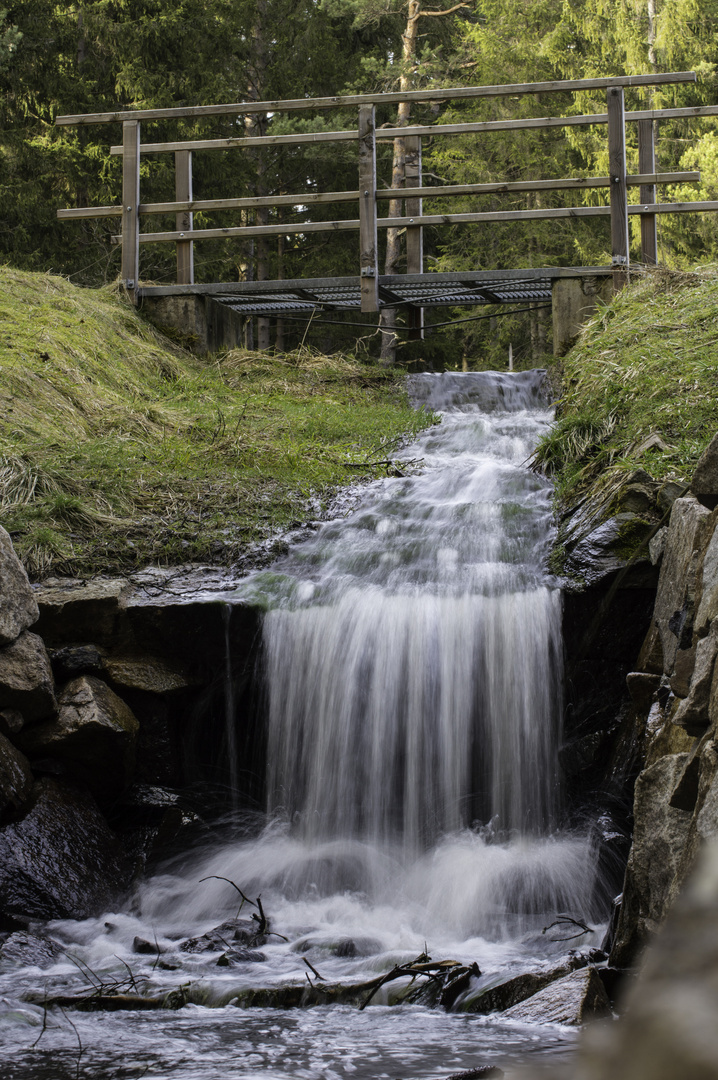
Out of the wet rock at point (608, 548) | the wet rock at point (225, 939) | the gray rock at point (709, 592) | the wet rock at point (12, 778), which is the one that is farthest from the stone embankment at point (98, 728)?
the gray rock at point (709, 592)

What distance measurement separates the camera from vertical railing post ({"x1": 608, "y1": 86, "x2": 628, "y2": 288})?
8859mm

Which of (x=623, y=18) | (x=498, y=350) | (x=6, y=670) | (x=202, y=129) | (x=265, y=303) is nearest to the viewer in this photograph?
(x=6, y=670)

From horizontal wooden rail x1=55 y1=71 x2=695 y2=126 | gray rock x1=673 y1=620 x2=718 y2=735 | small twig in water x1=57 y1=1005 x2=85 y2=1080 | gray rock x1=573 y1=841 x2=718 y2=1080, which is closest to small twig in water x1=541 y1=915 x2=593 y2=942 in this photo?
gray rock x1=673 y1=620 x2=718 y2=735

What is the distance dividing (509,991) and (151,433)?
534 centimetres

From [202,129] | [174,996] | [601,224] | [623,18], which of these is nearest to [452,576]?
[174,996]

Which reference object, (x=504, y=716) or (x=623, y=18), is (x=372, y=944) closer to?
(x=504, y=716)

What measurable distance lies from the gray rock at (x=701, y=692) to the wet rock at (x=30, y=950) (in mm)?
2462

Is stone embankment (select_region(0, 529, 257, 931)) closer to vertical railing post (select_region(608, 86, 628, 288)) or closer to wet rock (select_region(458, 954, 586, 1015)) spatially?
wet rock (select_region(458, 954, 586, 1015))

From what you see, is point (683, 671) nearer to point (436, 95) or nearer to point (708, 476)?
point (708, 476)

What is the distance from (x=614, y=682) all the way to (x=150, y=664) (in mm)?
2366

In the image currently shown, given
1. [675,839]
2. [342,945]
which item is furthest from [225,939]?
[675,839]

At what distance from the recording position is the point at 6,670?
4062mm

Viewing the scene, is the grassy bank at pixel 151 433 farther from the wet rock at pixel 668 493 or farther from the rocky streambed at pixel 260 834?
the wet rock at pixel 668 493

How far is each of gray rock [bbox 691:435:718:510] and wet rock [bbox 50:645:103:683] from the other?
2975 millimetres
